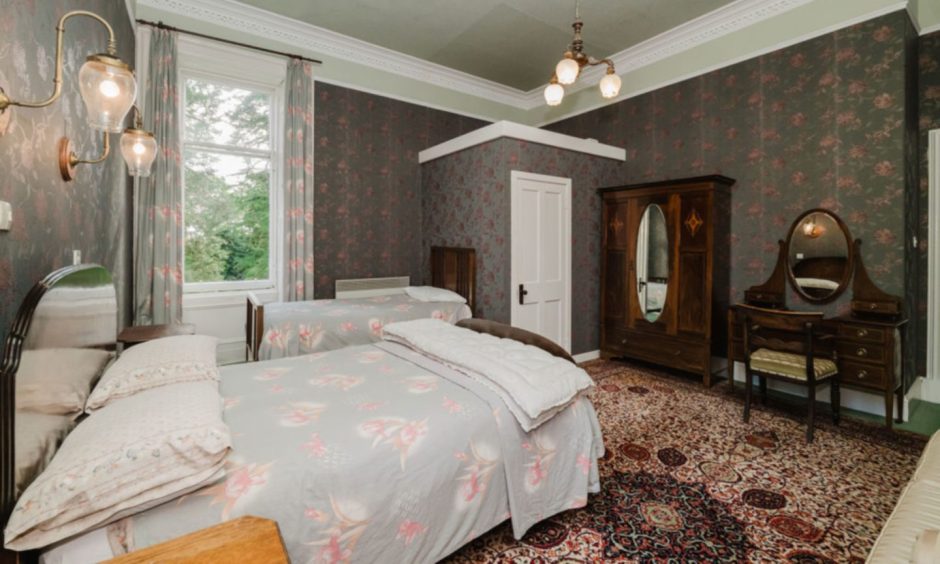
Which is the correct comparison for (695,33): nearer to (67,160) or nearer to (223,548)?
(67,160)

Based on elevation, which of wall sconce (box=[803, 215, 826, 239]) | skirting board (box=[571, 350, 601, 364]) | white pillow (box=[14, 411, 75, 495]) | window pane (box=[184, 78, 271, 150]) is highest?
window pane (box=[184, 78, 271, 150])

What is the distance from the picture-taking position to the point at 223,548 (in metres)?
0.86

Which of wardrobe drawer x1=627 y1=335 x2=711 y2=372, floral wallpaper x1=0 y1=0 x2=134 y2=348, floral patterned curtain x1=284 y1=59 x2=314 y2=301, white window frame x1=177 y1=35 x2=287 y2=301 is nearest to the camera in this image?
floral wallpaper x1=0 y1=0 x2=134 y2=348

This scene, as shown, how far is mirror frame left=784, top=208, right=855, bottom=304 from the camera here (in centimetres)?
329

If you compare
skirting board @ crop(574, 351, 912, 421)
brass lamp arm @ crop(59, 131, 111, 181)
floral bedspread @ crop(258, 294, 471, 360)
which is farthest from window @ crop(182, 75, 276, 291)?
skirting board @ crop(574, 351, 912, 421)

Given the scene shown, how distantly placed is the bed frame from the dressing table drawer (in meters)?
2.95

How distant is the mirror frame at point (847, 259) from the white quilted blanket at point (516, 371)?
9.12ft

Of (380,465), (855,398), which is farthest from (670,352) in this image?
(380,465)

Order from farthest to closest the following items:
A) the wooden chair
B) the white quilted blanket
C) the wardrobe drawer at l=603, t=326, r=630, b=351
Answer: the wardrobe drawer at l=603, t=326, r=630, b=351 → the wooden chair → the white quilted blanket

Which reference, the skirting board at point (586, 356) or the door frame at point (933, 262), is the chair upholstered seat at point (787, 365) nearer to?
the door frame at point (933, 262)

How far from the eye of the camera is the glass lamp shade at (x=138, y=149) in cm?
255

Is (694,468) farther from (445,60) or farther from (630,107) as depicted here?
(445,60)

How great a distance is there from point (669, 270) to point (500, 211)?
67.7 inches

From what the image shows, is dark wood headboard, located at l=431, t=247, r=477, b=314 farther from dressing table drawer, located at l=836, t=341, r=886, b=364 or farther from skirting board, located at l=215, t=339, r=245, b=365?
dressing table drawer, located at l=836, t=341, r=886, b=364
